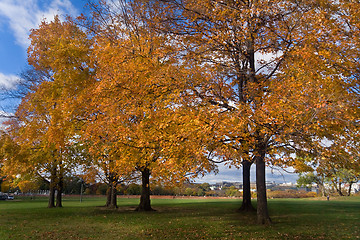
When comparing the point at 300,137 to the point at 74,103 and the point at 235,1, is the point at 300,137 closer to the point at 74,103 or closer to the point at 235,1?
the point at 235,1

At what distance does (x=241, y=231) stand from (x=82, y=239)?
6069 mm

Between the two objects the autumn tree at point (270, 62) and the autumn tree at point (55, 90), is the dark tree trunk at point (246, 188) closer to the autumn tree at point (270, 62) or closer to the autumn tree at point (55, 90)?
the autumn tree at point (270, 62)

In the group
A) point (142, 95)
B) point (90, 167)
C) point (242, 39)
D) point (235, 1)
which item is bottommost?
point (90, 167)

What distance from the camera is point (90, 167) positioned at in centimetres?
2091

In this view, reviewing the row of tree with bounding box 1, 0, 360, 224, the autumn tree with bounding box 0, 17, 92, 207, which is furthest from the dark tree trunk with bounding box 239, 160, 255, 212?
the autumn tree with bounding box 0, 17, 92, 207

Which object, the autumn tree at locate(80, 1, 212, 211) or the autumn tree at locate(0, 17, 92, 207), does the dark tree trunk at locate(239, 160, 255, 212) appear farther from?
the autumn tree at locate(0, 17, 92, 207)

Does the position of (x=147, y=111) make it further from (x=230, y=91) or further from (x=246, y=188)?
(x=246, y=188)

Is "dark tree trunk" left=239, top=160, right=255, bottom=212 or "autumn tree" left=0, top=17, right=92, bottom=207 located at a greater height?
"autumn tree" left=0, top=17, right=92, bottom=207

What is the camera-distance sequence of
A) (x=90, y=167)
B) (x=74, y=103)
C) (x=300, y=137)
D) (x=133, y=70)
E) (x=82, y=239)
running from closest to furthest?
(x=300, y=137) → (x=82, y=239) → (x=133, y=70) → (x=74, y=103) → (x=90, y=167)

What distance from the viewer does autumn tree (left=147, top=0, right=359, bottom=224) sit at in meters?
8.87

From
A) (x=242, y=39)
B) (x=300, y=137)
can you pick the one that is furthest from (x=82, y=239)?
(x=242, y=39)

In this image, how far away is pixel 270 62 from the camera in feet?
37.7

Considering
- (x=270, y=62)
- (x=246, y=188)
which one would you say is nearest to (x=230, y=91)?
(x=270, y=62)

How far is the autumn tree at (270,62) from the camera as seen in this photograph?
29.1ft
